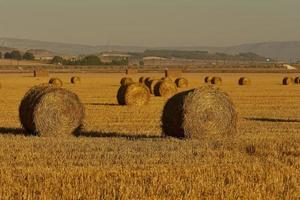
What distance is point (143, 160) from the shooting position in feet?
41.4

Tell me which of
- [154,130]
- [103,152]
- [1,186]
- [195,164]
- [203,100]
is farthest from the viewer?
[154,130]

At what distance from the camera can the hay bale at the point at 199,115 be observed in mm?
16359

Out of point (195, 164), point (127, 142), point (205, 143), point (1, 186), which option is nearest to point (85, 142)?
point (127, 142)

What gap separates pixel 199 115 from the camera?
16.5 m

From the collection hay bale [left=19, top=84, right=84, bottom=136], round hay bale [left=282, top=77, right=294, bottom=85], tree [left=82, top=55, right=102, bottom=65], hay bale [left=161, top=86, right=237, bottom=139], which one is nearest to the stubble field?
hay bale [left=161, top=86, right=237, bottom=139]

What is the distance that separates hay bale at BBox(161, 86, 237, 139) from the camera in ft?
53.7

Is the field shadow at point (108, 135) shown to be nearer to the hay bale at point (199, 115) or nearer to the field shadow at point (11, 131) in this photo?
the hay bale at point (199, 115)

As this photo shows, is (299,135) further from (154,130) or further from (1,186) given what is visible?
(1,186)

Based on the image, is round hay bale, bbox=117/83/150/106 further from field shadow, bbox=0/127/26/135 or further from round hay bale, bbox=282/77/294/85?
round hay bale, bbox=282/77/294/85

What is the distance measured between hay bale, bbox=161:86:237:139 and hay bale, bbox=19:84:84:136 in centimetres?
263

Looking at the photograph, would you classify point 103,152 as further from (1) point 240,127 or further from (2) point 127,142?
(1) point 240,127

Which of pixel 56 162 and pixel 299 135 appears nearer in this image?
pixel 56 162

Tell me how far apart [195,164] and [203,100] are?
476cm

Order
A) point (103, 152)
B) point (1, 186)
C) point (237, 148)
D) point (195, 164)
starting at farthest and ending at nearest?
point (237, 148) < point (103, 152) < point (195, 164) < point (1, 186)
